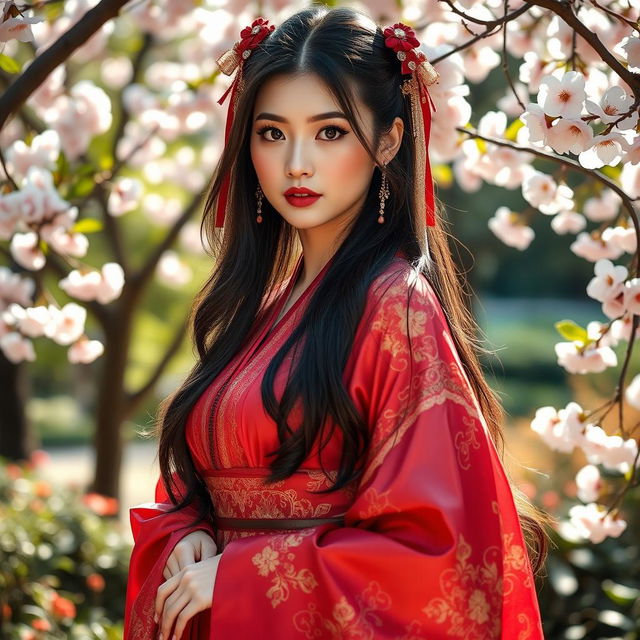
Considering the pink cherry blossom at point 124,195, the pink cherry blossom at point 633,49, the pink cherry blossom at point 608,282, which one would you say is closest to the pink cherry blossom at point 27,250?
the pink cherry blossom at point 124,195

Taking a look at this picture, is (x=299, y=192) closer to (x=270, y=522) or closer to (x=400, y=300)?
(x=400, y=300)

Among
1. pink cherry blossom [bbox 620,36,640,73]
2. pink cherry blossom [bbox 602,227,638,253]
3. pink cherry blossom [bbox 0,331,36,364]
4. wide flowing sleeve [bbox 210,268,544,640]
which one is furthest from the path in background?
pink cherry blossom [bbox 620,36,640,73]

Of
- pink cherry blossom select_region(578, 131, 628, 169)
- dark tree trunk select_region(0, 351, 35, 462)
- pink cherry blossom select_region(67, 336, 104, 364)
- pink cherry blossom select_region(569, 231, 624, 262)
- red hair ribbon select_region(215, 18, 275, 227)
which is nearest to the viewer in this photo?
pink cherry blossom select_region(578, 131, 628, 169)

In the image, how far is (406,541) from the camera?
1676mm

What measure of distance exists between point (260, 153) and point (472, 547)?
87 cm

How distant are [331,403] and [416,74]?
72 centimetres

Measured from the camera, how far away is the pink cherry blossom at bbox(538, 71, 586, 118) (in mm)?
1911

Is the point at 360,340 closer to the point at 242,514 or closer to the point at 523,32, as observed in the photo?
the point at 242,514

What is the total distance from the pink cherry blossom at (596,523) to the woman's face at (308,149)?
1156mm

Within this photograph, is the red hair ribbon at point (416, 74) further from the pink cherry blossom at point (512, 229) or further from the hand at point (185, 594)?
the pink cherry blossom at point (512, 229)

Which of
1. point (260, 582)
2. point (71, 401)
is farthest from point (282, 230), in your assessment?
point (71, 401)

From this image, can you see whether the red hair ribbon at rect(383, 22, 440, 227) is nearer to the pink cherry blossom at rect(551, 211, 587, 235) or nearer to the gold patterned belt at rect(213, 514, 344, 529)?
the gold patterned belt at rect(213, 514, 344, 529)

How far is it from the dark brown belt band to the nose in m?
0.65

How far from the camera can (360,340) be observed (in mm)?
1820
